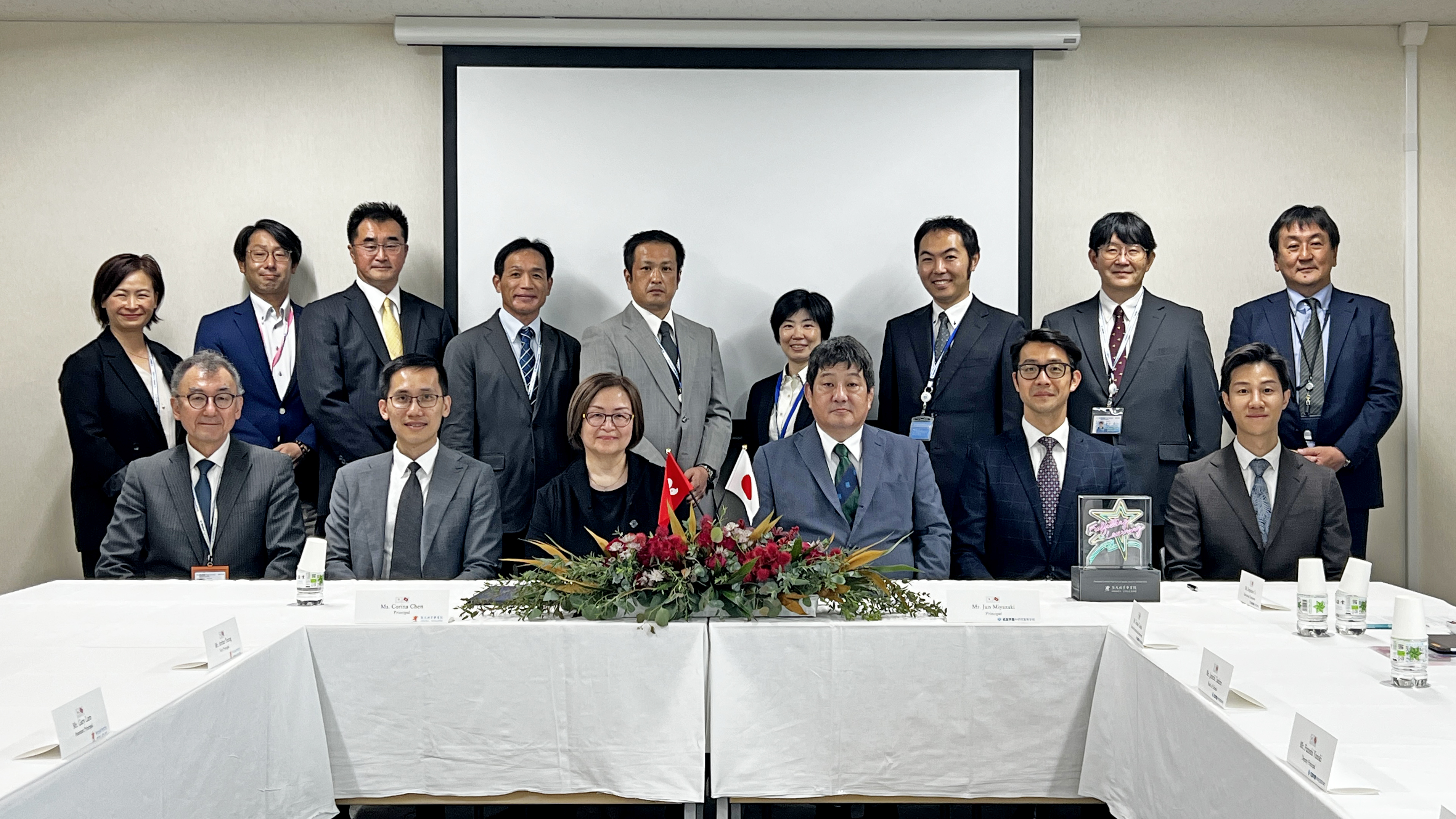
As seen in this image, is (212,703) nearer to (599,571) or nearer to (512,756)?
(512,756)

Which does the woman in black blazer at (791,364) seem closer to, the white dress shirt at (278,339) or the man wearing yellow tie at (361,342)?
the man wearing yellow tie at (361,342)

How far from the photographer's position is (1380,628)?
7.36 feet

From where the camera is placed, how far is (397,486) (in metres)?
3.17

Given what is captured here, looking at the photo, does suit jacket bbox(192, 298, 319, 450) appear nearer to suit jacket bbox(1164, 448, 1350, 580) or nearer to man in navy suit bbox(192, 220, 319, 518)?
man in navy suit bbox(192, 220, 319, 518)

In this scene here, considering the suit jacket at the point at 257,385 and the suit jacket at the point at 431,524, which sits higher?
the suit jacket at the point at 257,385

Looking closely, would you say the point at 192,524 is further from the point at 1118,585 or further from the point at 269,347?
the point at 1118,585

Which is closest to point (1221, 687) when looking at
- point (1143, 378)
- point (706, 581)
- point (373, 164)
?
point (706, 581)

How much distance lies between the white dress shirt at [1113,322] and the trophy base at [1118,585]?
174 cm

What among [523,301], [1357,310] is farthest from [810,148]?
[1357,310]

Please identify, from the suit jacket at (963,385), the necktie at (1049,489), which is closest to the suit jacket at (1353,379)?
the suit jacket at (963,385)

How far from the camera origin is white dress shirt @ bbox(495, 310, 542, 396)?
13.6ft

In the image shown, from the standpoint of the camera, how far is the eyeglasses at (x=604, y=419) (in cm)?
317

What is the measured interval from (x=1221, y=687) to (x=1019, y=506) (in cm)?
152

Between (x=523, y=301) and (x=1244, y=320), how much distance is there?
289 centimetres
